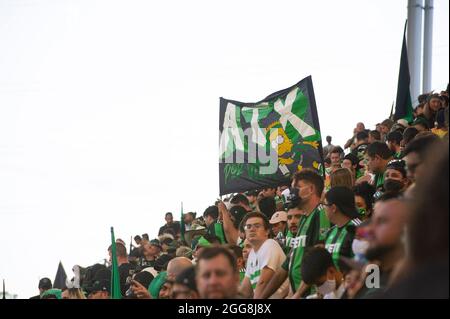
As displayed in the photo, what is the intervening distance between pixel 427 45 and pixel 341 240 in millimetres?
19397

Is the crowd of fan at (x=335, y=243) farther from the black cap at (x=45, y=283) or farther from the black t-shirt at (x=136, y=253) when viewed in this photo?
the black t-shirt at (x=136, y=253)

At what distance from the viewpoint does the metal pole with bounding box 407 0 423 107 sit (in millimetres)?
22667

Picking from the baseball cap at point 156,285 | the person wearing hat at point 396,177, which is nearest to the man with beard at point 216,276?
the person wearing hat at point 396,177

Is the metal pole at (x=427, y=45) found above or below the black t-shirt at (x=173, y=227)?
above

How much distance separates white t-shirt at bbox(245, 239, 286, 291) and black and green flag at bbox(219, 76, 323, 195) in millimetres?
2451

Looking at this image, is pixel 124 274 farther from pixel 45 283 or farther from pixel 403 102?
pixel 403 102

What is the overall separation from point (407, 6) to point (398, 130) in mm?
12266

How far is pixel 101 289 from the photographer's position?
869cm

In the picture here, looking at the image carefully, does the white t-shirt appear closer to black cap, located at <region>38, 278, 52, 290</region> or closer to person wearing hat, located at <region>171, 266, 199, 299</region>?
person wearing hat, located at <region>171, 266, 199, 299</region>

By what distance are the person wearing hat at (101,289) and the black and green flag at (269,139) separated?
2.31 meters

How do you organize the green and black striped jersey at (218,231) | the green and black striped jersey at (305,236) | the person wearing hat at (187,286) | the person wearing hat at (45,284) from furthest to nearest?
the person wearing hat at (45,284), the green and black striped jersey at (218,231), the green and black striped jersey at (305,236), the person wearing hat at (187,286)

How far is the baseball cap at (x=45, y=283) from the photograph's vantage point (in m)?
12.1
